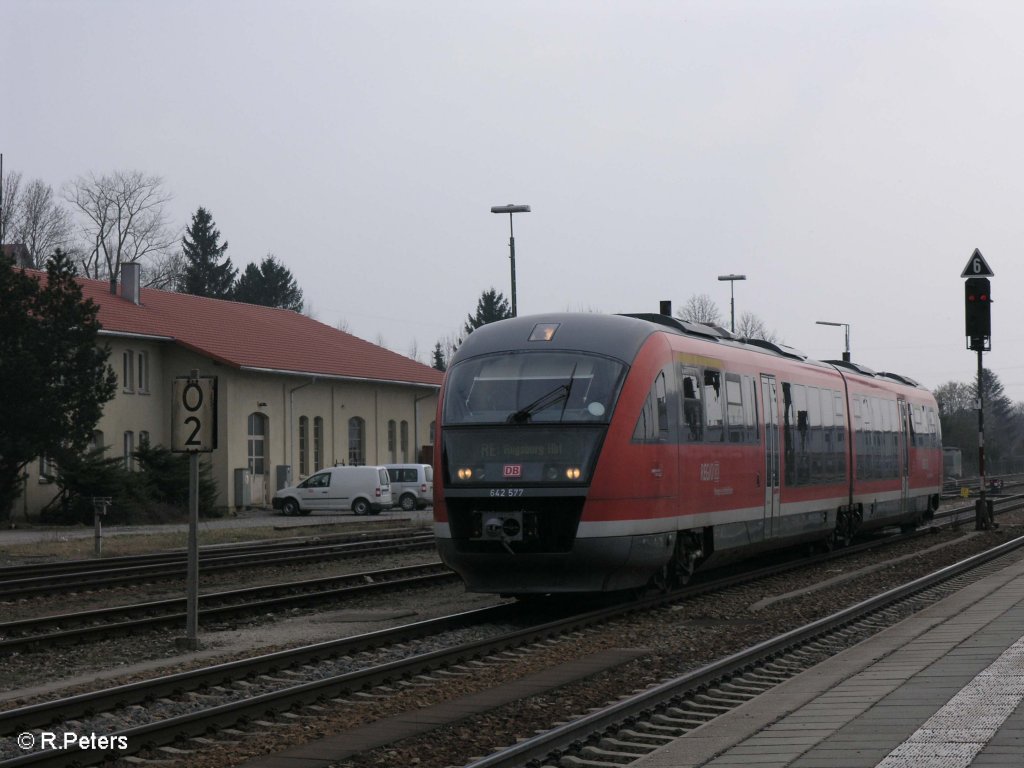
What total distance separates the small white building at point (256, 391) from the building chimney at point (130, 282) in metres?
0.04

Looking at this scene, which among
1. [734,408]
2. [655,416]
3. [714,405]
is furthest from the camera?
[734,408]

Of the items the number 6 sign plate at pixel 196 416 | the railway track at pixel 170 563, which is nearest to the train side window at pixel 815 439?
the railway track at pixel 170 563

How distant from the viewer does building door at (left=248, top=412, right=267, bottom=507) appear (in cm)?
5056

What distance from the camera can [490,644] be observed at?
12734 mm

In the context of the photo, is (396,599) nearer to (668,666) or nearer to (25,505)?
(668,666)

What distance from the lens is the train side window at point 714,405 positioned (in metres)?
17.5

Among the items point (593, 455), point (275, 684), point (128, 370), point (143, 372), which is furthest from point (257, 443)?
point (275, 684)

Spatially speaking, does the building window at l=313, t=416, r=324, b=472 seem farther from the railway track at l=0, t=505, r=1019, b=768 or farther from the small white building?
the railway track at l=0, t=505, r=1019, b=768

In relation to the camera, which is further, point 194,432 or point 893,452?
point 893,452

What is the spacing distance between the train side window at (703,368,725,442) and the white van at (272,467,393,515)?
1126 inches

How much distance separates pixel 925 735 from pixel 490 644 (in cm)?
557

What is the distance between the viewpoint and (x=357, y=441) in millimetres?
57031

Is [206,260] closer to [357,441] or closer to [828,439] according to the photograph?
[357,441]

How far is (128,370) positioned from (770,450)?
32490mm
